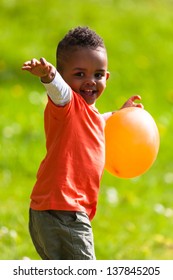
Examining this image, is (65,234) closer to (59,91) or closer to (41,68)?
(59,91)

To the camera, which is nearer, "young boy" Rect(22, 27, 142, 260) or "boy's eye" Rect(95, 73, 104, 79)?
"young boy" Rect(22, 27, 142, 260)

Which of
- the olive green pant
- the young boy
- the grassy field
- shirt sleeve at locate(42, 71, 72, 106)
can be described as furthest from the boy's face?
the grassy field

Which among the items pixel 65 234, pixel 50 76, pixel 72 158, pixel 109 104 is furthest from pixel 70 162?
pixel 109 104

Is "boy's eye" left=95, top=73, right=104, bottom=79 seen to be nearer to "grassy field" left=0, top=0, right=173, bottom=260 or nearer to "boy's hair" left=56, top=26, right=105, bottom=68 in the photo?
"boy's hair" left=56, top=26, right=105, bottom=68

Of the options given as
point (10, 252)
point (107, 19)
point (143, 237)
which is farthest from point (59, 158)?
point (107, 19)

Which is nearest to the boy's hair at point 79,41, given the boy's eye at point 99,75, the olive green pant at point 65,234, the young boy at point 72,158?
the young boy at point 72,158

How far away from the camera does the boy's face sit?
134 inches

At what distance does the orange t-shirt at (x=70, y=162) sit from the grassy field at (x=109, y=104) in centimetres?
149

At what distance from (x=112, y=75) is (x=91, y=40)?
6055mm

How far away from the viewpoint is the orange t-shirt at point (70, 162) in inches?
131

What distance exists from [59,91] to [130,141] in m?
0.55

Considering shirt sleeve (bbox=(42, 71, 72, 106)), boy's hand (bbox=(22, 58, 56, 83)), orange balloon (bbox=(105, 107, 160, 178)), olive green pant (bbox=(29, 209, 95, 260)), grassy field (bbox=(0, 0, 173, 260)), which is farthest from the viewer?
grassy field (bbox=(0, 0, 173, 260))

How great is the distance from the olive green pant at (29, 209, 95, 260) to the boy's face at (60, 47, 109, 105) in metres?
0.51
